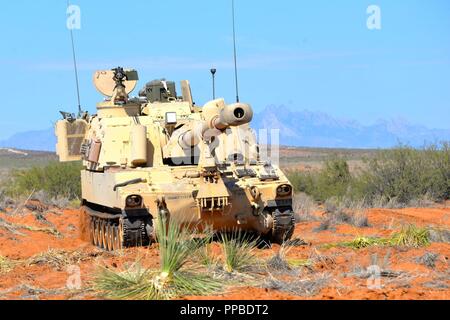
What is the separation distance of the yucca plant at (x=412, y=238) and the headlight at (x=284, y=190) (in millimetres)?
1872

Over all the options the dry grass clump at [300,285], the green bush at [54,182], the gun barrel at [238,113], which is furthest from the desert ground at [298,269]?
the green bush at [54,182]

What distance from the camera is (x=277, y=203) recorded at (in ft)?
50.1

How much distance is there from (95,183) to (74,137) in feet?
6.84

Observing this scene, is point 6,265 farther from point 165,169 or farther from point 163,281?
point 163,281

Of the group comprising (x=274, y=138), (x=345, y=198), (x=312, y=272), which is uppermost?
(x=274, y=138)

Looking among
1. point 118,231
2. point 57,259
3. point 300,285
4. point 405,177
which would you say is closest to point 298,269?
point 300,285

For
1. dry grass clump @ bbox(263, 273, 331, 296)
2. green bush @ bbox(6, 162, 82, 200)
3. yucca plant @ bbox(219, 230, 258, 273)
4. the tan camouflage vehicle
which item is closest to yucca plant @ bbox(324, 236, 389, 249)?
the tan camouflage vehicle

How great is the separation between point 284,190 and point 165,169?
6.44ft

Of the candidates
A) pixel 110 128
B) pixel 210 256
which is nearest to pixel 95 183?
pixel 110 128

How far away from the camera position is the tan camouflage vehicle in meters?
14.5

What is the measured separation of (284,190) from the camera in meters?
15.3
